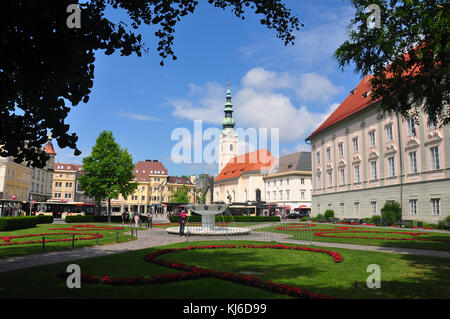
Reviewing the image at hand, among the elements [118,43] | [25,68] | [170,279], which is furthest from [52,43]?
[170,279]

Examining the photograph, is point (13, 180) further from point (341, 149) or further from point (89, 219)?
point (341, 149)

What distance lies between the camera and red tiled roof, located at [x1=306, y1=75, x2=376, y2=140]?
4512 centimetres

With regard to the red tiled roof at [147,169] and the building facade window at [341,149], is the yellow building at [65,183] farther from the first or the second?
the building facade window at [341,149]

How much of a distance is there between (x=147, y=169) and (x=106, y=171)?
79.0 m

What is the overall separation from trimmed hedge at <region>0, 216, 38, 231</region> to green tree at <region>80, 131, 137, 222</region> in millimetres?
12074

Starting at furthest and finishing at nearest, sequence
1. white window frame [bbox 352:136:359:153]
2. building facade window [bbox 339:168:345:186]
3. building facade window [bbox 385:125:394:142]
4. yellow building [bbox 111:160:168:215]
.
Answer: yellow building [bbox 111:160:168:215] < building facade window [bbox 339:168:345:186] < white window frame [bbox 352:136:359:153] < building facade window [bbox 385:125:394:142]

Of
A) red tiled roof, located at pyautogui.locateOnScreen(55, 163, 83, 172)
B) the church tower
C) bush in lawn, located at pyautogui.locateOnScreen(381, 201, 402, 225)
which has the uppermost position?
the church tower

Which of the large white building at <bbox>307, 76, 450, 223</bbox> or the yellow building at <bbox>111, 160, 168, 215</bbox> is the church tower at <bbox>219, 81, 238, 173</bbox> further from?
the large white building at <bbox>307, 76, 450, 223</bbox>

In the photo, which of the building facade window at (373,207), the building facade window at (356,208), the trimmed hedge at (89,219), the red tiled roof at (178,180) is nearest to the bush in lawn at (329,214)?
the building facade window at (356,208)

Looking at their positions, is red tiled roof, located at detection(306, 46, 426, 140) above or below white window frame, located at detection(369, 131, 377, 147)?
above

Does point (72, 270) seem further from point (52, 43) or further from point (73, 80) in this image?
point (52, 43)

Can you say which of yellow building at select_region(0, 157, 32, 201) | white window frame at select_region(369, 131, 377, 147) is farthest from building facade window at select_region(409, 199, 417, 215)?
yellow building at select_region(0, 157, 32, 201)

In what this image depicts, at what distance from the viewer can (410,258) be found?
13.2 metres

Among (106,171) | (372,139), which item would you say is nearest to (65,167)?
(106,171)
